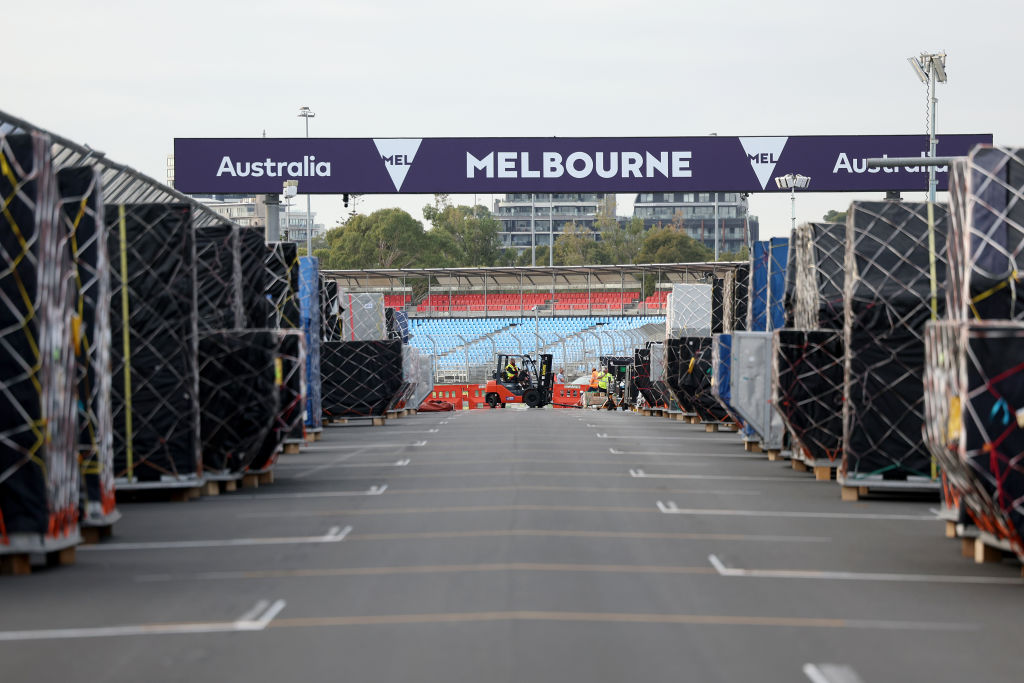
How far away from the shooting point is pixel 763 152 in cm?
5022

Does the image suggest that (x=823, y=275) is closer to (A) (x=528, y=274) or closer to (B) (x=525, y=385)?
(B) (x=525, y=385)

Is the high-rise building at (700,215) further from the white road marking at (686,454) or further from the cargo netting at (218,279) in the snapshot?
the cargo netting at (218,279)

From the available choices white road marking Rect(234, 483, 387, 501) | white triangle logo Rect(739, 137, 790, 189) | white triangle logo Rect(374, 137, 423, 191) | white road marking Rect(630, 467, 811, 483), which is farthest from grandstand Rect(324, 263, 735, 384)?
white road marking Rect(234, 483, 387, 501)

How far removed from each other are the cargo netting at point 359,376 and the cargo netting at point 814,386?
60.7 feet

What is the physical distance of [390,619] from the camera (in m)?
9.11

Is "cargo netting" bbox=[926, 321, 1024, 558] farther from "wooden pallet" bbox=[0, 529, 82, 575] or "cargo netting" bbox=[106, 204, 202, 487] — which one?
"cargo netting" bbox=[106, 204, 202, 487]

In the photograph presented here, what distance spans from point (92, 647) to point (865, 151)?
4538 centimetres

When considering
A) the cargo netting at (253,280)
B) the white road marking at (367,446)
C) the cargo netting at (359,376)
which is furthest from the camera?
the cargo netting at (359,376)

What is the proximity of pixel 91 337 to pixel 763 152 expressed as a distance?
3964 centimetres

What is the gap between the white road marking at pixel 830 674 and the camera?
750cm

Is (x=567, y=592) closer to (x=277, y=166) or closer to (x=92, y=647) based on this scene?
(x=92, y=647)

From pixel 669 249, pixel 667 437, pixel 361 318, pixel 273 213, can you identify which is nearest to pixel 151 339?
pixel 667 437

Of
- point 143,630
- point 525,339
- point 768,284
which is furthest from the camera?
point 525,339

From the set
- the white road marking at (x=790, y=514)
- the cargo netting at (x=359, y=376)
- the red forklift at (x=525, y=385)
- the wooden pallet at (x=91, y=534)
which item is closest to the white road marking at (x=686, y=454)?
the white road marking at (x=790, y=514)
